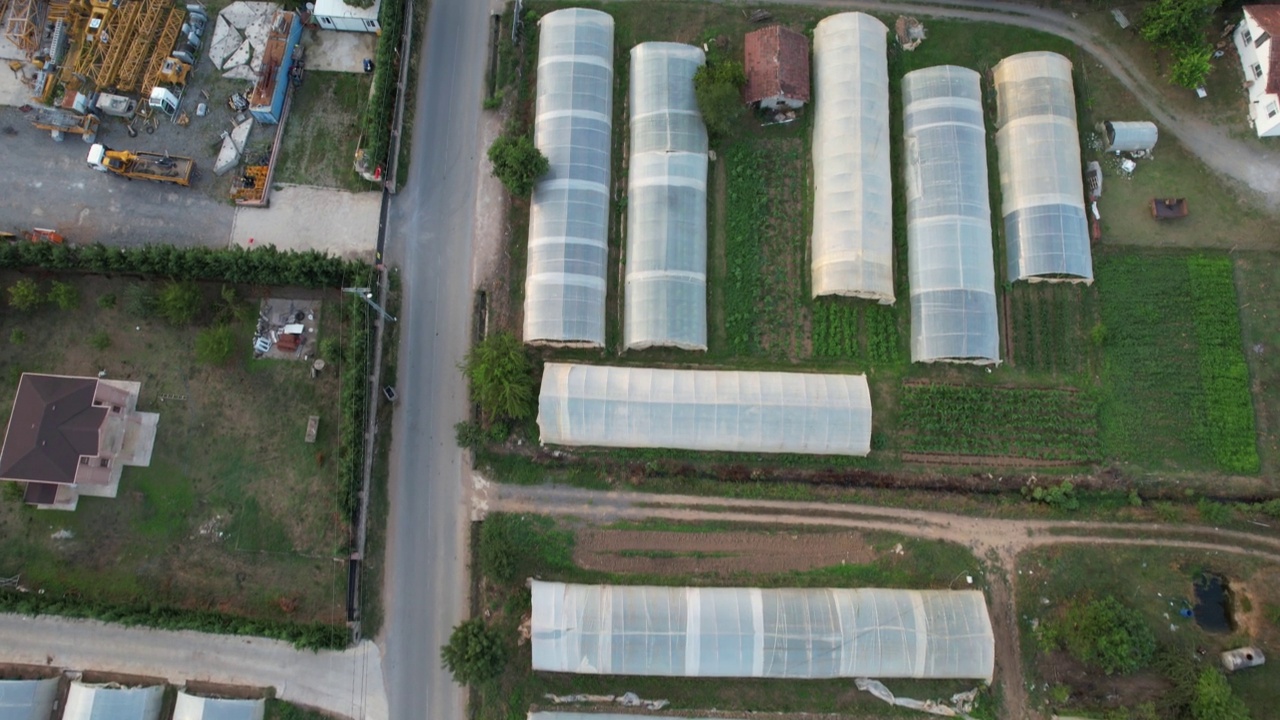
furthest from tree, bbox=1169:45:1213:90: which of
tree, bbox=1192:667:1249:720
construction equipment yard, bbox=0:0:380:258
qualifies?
construction equipment yard, bbox=0:0:380:258

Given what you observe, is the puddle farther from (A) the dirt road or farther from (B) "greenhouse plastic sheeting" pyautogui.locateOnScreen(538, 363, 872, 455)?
(B) "greenhouse plastic sheeting" pyautogui.locateOnScreen(538, 363, 872, 455)

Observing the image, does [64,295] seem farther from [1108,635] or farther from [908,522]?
[1108,635]

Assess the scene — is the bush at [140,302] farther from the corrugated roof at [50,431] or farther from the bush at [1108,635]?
the bush at [1108,635]

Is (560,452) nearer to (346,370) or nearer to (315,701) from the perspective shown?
(346,370)

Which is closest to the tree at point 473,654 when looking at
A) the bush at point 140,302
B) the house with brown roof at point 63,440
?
the house with brown roof at point 63,440

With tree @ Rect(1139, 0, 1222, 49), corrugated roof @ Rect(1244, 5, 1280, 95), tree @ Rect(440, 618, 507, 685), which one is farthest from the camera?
corrugated roof @ Rect(1244, 5, 1280, 95)

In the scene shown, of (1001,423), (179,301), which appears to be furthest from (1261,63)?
(179,301)
